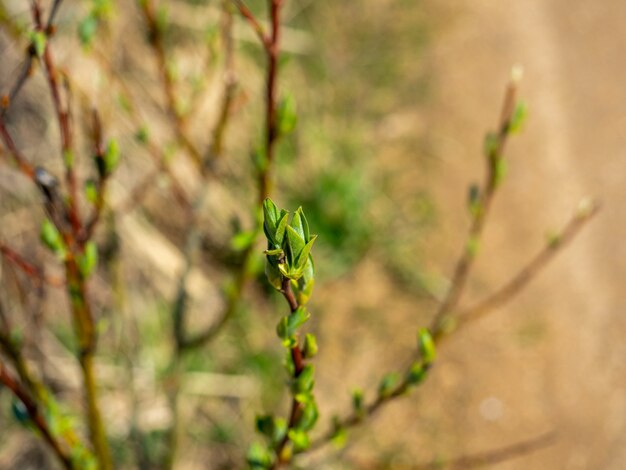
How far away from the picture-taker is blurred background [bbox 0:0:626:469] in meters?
3.28

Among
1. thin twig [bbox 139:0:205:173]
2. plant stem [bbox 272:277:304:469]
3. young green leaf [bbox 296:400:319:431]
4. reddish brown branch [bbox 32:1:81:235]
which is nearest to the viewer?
plant stem [bbox 272:277:304:469]

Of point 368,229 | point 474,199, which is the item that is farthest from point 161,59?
point 368,229

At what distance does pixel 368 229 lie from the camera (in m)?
3.97

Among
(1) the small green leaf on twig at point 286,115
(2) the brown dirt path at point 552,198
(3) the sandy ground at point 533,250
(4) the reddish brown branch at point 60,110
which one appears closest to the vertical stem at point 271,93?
(1) the small green leaf on twig at point 286,115

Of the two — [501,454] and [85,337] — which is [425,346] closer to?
[85,337]

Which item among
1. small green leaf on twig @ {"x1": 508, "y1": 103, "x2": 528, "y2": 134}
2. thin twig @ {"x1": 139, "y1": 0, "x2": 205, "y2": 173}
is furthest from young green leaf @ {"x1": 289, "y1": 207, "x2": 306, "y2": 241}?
thin twig @ {"x1": 139, "y1": 0, "x2": 205, "y2": 173}

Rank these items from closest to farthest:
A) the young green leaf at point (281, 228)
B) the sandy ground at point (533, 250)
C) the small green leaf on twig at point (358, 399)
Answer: the young green leaf at point (281, 228), the small green leaf on twig at point (358, 399), the sandy ground at point (533, 250)

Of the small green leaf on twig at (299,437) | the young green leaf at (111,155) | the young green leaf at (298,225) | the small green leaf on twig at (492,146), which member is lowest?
the small green leaf on twig at (299,437)

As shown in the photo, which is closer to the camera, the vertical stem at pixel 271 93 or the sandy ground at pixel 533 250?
the vertical stem at pixel 271 93

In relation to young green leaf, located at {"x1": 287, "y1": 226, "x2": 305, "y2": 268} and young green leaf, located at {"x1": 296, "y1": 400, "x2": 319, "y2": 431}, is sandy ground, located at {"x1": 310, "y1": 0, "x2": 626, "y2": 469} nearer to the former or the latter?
young green leaf, located at {"x1": 296, "y1": 400, "x2": 319, "y2": 431}

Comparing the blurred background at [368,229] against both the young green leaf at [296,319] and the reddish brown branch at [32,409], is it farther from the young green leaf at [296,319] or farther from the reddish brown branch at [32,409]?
the young green leaf at [296,319]

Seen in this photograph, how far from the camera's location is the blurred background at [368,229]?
328cm

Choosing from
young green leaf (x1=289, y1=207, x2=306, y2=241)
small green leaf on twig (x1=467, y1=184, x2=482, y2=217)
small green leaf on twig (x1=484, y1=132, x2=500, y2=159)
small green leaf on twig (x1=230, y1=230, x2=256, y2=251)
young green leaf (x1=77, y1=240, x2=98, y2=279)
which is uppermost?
small green leaf on twig (x1=484, y1=132, x2=500, y2=159)

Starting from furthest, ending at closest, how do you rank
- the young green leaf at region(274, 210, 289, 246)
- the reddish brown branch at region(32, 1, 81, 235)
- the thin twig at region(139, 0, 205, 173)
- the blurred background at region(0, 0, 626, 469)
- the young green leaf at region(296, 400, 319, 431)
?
the blurred background at region(0, 0, 626, 469)
the thin twig at region(139, 0, 205, 173)
the reddish brown branch at region(32, 1, 81, 235)
the young green leaf at region(296, 400, 319, 431)
the young green leaf at region(274, 210, 289, 246)
